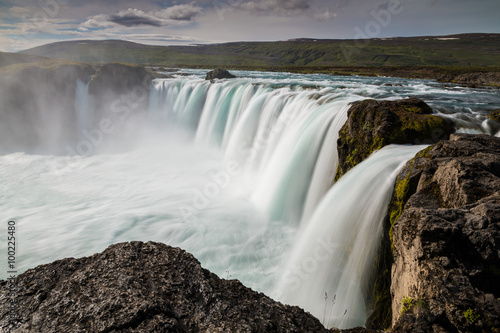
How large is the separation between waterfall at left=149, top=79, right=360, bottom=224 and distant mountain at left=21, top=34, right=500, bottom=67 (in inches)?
3293

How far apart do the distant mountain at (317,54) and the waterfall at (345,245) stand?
102 metres

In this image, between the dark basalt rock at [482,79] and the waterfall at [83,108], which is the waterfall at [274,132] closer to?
the waterfall at [83,108]

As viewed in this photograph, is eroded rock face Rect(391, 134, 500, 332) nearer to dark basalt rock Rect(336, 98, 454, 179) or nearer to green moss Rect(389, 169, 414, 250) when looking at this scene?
green moss Rect(389, 169, 414, 250)

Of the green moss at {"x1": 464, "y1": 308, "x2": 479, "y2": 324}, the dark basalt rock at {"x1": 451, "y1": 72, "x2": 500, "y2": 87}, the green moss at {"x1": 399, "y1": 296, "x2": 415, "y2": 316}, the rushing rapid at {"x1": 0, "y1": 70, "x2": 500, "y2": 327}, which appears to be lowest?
the rushing rapid at {"x1": 0, "y1": 70, "x2": 500, "y2": 327}

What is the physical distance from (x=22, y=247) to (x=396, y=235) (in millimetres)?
12388

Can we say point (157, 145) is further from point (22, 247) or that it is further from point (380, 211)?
point (380, 211)

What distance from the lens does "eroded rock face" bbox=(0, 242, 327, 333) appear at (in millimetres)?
2766

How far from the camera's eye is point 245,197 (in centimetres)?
1400

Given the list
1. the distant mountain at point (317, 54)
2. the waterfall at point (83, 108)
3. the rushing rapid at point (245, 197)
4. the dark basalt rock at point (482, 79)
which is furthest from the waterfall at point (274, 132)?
the distant mountain at point (317, 54)

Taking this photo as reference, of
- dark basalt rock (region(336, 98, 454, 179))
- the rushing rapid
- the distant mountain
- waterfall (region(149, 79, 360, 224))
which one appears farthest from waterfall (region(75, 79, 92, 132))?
the distant mountain

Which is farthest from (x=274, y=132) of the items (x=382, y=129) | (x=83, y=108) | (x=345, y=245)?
(x=83, y=108)

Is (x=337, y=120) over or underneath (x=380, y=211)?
over

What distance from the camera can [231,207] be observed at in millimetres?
13141

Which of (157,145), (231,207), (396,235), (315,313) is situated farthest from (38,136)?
(396,235)
